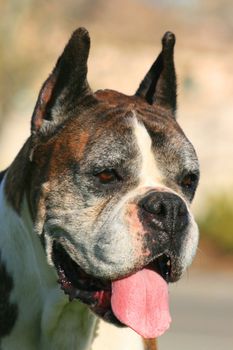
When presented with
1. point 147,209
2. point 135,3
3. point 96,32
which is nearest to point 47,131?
point 147,209

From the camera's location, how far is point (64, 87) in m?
6.01

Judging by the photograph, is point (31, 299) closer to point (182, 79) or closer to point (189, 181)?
point (189, 181)

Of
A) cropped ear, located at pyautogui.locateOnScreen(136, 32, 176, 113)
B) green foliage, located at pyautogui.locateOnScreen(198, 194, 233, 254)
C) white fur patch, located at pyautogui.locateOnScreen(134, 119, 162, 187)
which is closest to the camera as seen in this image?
white fur patch, located at pyautogui.locateOnScreen(134, 119, 162, 187)

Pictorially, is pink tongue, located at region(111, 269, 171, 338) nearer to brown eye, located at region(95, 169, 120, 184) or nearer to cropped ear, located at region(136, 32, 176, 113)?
brown eye, located at region(95, 169, 120, 184)

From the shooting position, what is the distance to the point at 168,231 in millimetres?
5492

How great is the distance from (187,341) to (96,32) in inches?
714

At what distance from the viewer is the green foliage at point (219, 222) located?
18.4m

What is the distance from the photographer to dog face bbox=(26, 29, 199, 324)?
18.0 ft

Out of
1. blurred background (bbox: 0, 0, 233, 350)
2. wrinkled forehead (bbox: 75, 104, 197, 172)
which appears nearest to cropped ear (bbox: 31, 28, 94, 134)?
wrinkled forehead (bbox: 75, 104, 197, 172)

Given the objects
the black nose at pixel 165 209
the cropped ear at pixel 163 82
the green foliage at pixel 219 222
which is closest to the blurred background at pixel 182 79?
the green foliage at pixel 219 222

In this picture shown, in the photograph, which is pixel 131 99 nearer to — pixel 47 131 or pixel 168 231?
pixel 47 131

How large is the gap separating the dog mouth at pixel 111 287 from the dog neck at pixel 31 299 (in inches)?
4.7

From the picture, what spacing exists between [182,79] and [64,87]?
20.4 m

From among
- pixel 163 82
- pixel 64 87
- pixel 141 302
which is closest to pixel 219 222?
pixel 163 82
